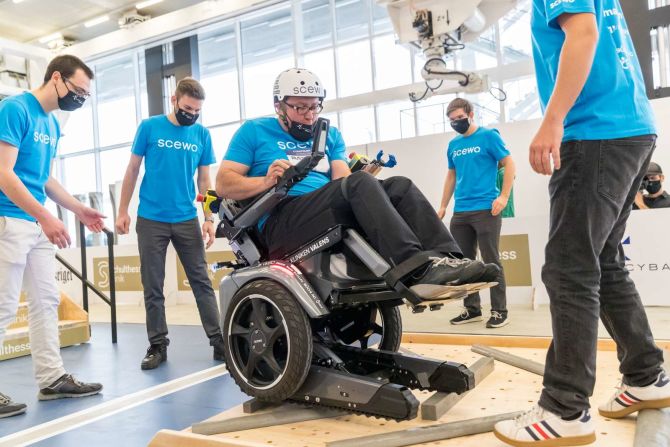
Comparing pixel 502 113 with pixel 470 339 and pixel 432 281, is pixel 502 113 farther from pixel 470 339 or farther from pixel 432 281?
pixel 432 281

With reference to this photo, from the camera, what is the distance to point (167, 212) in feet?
10.7

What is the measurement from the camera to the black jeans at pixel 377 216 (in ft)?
5.65

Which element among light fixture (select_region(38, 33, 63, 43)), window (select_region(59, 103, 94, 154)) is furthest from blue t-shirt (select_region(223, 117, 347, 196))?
window (select_region(59, 103, 94, 154))

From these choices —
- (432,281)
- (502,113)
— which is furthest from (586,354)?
(502,113)

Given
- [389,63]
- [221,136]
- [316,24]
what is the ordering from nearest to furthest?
1. [389,63]
2. [221,136]
3. [316,24]

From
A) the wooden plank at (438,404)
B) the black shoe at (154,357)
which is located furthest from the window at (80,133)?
the wooden plank at (438,404)

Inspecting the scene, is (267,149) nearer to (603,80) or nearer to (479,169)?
(603,80)

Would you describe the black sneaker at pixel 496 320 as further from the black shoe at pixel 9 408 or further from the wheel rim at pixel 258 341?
the black shoe at pixel 9 408

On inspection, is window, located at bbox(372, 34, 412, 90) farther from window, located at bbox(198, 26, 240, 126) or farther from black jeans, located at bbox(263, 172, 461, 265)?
black jeans, located at bbox(263, 172, 461, 265)

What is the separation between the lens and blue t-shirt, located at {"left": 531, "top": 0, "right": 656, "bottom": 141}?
146 cm

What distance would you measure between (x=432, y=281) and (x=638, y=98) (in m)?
0.76

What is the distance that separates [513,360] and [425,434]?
953 millimetres

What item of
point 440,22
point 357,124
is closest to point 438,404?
point 440,22

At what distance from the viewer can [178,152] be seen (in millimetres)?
3309
